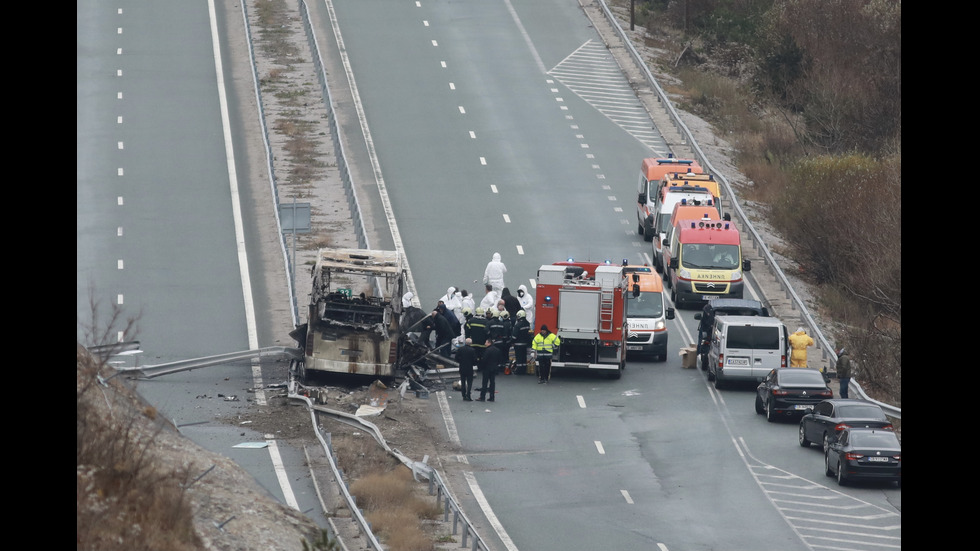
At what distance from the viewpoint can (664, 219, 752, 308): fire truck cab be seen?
142ft

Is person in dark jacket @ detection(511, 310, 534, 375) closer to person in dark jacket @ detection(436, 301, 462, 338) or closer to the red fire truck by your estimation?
the red fire truck

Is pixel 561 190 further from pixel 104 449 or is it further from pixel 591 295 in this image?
pixel 104 449

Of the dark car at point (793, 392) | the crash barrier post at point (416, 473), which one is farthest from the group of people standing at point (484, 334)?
the dark car at point (793, 392)

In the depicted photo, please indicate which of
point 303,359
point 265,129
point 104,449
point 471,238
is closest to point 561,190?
point 471,238

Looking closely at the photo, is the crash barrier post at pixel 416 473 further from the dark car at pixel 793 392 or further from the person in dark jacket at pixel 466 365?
the dark car at pixel 793 392

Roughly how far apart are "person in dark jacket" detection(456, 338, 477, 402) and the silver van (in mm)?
5585

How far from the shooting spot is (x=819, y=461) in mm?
31438

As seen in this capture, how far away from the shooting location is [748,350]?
36.3 m

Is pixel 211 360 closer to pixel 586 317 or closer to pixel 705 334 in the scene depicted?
pixel 586 317

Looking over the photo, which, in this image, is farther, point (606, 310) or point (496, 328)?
point (606, 310)

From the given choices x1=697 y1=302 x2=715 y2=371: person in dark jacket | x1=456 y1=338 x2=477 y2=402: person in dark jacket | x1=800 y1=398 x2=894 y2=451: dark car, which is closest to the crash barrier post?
x1=456 y1=338 x2=477 y2=402: person in dark jacket

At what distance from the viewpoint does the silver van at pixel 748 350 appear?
36.3m

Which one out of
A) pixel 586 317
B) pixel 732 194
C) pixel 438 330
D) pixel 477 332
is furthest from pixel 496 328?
pixel 732 194

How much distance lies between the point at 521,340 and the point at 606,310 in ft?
6.59
